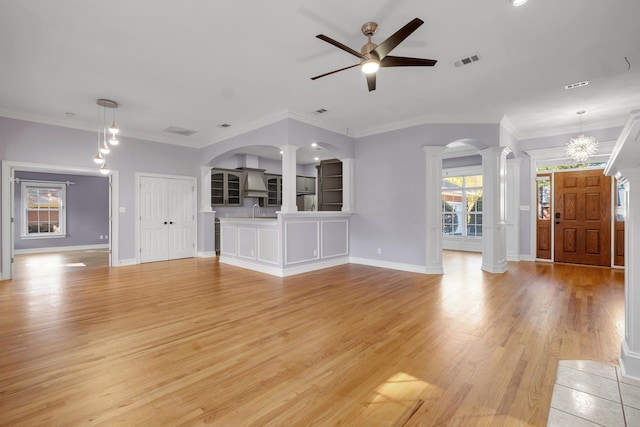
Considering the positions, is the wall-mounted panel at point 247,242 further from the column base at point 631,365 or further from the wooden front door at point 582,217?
the wooden front door at point 582,217

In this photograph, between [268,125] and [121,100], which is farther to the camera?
[268,125]

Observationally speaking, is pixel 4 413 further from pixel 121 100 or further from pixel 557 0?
pixel 557 0

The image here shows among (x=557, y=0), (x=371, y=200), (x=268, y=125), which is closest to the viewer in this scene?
(x=557, y=0)

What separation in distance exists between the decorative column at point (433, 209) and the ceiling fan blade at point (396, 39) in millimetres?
3193

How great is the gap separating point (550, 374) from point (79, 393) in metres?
3.26

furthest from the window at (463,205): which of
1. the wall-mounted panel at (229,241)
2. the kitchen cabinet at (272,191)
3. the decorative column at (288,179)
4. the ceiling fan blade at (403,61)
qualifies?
the ceiling fan blade at (403,61)

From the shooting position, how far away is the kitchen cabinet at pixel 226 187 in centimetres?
859

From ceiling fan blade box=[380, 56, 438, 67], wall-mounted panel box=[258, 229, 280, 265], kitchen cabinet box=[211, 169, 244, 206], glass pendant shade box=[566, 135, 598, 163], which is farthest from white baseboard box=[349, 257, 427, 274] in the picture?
kitchen cabinet box=[211, 169, 244, 206]

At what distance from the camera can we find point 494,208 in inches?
220

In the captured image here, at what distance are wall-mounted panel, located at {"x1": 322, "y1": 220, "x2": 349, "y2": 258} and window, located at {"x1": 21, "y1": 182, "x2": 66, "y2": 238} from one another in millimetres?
8398

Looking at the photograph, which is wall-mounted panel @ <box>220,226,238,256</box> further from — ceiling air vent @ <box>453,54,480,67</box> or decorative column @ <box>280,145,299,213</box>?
ceiling air vent @ <box>453,54,480,67</box>

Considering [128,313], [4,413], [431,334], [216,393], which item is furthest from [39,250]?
[431,334]

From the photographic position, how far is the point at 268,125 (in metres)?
5.72

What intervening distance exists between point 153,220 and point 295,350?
5937 mm
